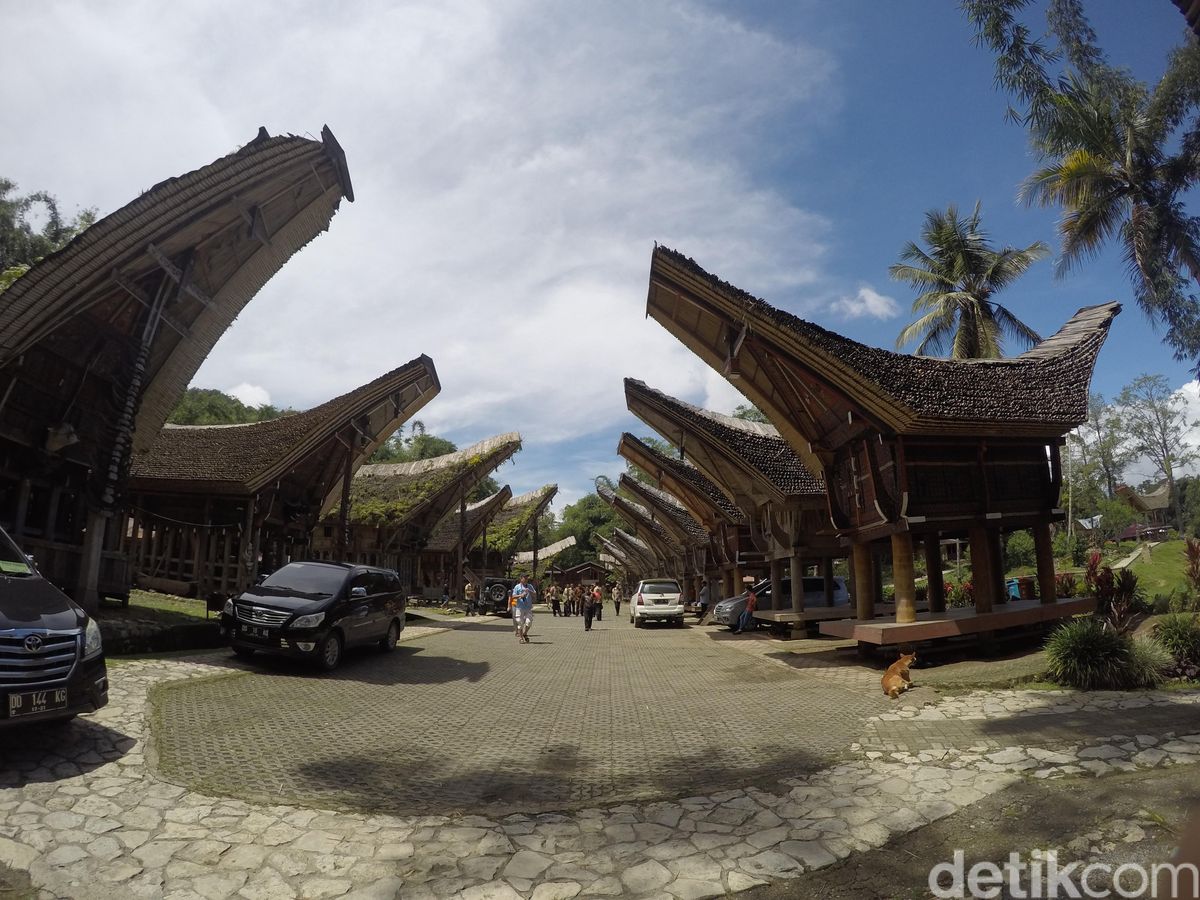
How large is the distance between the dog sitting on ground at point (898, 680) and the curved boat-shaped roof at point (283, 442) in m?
15.3

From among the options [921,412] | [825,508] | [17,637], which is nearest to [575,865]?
[17,637]

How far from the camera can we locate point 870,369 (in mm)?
12141

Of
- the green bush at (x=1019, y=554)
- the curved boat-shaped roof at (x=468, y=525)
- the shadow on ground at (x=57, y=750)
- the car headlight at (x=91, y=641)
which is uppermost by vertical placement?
the curved boat-shaped roof at (x=468, y=525)

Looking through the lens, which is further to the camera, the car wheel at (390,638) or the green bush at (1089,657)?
the car wheel at (390,638)

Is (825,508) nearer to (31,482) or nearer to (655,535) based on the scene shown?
(31,482)

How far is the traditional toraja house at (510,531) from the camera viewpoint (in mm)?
45134

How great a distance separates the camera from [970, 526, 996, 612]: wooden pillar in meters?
12.8

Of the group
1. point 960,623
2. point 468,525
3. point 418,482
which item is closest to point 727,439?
point 960,623

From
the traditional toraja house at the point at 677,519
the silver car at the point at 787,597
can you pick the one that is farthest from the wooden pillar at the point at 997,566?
the traditional toraja house at the point at 677,519

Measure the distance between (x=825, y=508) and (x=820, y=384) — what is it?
286 inches

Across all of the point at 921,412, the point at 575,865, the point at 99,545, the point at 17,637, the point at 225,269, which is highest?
the point at 225,269

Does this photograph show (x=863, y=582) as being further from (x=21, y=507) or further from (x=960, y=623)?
(x=21, y=507)

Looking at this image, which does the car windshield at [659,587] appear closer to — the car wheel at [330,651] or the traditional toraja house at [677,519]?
the traditional toraja house at [677,519]

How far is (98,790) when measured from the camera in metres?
5.16
